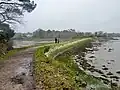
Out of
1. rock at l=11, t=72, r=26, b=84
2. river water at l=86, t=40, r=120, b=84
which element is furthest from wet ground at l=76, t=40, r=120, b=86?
rock at l=11, t=72, r=26, b=84

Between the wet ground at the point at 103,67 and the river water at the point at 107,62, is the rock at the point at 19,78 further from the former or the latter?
the river water at the point at 107,62

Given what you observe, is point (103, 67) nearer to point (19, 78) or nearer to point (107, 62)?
point (107, 62)

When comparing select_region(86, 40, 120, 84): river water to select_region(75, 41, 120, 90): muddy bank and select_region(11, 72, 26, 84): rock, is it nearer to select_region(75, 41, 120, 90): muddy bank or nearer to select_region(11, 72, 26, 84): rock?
select_region(75, 41, 120, 90): muddy bank

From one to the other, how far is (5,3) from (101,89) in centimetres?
1948

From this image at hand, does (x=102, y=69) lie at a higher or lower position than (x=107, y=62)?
higher

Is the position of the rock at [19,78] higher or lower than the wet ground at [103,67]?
higher

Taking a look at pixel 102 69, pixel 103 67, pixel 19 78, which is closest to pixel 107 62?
pixel 103 67

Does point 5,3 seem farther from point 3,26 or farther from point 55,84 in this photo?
point 55,84

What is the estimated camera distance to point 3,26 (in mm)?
30359

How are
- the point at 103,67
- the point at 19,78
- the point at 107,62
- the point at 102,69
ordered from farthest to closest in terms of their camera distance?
the point at 107,62 < the point at 103,67 < the point at 102,69 < the point at 19,78

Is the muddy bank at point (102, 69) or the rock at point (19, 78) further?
the muddy bank at point (102, 69)

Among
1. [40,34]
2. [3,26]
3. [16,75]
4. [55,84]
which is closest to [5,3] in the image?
[3,26]

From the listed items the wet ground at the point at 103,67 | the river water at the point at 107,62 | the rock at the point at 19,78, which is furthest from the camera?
the river water at the point at 107,62

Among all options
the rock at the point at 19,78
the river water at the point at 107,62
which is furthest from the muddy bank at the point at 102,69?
the rock at the point at 19,78
